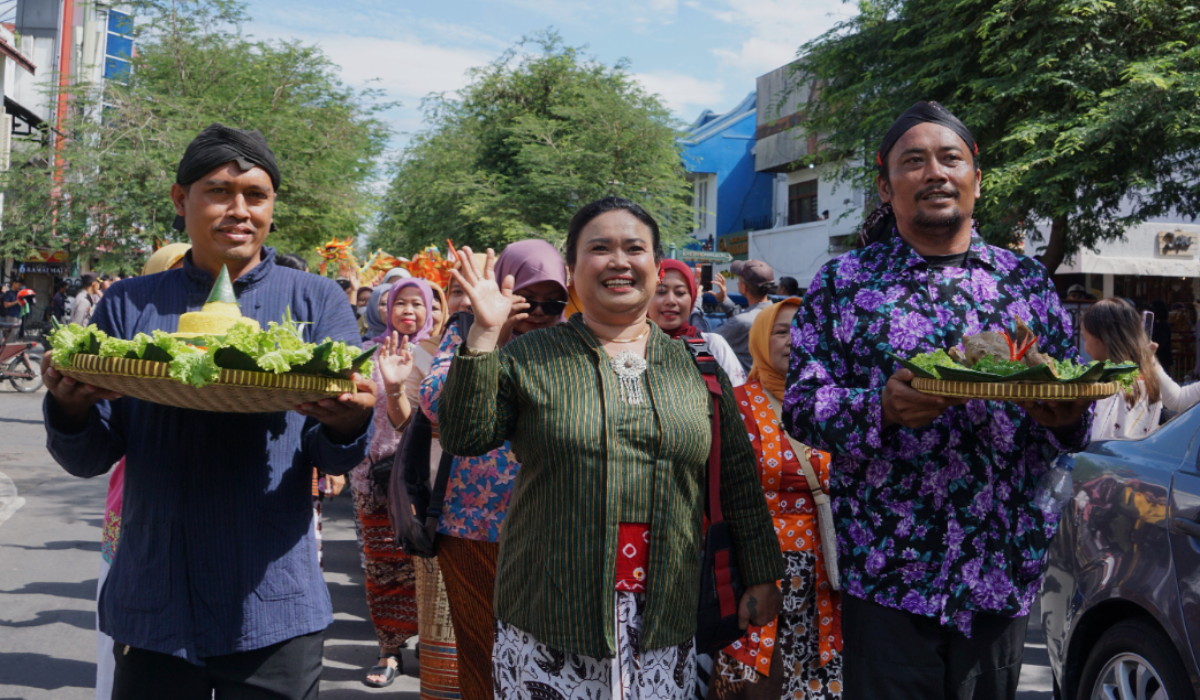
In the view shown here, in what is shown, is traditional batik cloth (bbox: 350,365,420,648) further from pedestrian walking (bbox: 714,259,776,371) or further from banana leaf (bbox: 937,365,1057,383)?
banana leaf (bbox: 937,365,1057,383)

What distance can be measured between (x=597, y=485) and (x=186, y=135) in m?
22.5

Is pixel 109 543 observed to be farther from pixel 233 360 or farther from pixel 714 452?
pixel 714 452

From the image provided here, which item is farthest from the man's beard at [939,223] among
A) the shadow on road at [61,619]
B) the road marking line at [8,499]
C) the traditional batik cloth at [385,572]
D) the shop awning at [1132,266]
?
the shop awning at [1132,266]

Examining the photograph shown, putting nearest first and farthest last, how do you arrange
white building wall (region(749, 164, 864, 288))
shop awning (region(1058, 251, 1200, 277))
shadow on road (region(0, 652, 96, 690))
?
1. shadow on road (region(0, 652, 96, 690))
2. shop awning (region(1058, 251, 1200, 277))
3. white building wall (region(749, 164, 864, 288))

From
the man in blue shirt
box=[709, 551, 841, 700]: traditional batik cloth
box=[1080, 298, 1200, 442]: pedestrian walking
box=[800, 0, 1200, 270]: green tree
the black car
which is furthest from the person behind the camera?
box=[800, 0, 1200, 270]: green tree

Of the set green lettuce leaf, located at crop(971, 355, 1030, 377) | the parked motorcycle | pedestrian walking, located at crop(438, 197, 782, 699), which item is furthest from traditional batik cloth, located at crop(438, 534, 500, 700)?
the parked motorcycle

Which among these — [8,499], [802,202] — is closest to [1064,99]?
[8,499]

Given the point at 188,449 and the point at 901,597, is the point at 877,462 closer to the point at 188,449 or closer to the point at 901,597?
the point at 901,597

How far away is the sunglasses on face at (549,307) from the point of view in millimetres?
4156

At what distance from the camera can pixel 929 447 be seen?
2.88 m

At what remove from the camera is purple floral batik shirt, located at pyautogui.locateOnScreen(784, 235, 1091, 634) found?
2.86 meters

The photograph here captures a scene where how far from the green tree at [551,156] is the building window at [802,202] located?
11.7 m

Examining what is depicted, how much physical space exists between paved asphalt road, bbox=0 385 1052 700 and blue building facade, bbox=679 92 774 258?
A: 32694 mm

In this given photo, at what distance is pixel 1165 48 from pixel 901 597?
48.5 feet
